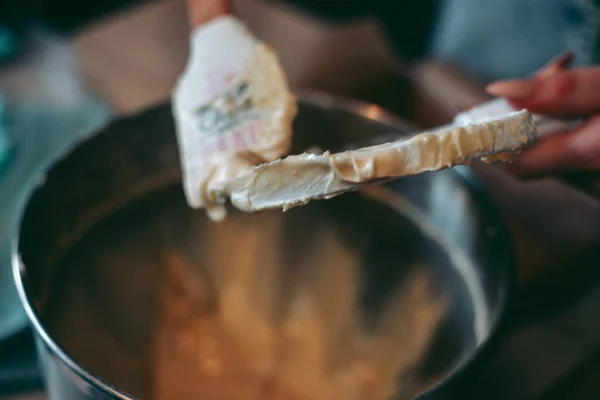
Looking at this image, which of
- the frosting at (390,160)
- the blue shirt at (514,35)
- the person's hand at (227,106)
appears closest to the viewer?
the frosting at (390,160)

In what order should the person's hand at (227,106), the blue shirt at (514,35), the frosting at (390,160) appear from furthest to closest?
the blue shirt at (514,35) < the person's hand at (227,106) < the frosting at (390,160)

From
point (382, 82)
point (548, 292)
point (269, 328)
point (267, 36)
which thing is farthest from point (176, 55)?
point (548, 292)

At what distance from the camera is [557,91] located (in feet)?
1.16

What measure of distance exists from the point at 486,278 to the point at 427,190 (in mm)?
84

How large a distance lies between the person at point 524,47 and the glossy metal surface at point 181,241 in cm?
6

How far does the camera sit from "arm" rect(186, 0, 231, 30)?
401 mm

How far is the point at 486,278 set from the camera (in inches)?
15.2

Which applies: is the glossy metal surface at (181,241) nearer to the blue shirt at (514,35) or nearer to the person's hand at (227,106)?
the person's hand at (227,106)

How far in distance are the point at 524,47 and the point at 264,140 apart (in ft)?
1.25

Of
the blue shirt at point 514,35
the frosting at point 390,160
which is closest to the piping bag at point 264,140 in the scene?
the frosting at point 390,160

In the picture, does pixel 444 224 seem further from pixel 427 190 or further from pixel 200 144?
pixel 200 144

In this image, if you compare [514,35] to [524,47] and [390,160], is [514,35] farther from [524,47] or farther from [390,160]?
[390,160]

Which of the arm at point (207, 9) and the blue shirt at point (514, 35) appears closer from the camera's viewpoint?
the arm at point (207, 9)

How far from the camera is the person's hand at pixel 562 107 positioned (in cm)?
35
